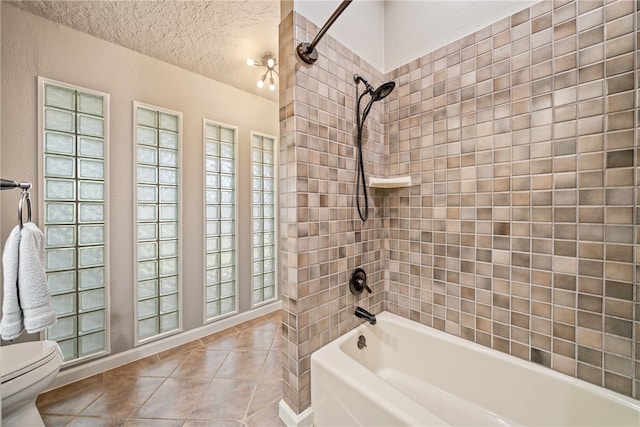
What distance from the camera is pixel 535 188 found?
117cm

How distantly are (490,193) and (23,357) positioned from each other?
2548 mm

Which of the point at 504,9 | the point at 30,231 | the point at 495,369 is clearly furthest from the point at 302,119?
the point at 495,369

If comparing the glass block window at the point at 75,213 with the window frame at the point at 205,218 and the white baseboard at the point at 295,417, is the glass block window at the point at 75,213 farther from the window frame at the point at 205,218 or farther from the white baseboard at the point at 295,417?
the white baseboard at the point at 295,417

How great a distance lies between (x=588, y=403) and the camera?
1.03 meters

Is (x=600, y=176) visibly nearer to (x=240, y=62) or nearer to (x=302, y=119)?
(x=302, y=119)

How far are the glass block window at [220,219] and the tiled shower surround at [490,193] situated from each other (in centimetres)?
144

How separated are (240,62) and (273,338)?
255cm

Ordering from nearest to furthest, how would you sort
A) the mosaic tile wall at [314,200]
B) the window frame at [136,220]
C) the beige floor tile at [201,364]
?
the mosaic tile wall at [314,200]
the beige floor tile at [201,364]
the window frame at [136,220]

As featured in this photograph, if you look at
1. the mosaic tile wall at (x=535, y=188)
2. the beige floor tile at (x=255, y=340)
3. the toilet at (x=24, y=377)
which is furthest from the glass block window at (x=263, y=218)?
the mosaic tile wall at (x=535, y=188)

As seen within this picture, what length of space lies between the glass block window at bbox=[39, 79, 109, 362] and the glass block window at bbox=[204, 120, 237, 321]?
777 millimetres

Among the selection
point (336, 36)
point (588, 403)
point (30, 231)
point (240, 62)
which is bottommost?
point (588, 403)

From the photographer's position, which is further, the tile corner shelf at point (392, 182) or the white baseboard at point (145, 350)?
the white baseboard at point (145, 350)

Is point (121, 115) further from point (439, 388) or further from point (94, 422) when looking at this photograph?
point (439, 388)

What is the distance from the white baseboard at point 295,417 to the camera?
50.1 inches
